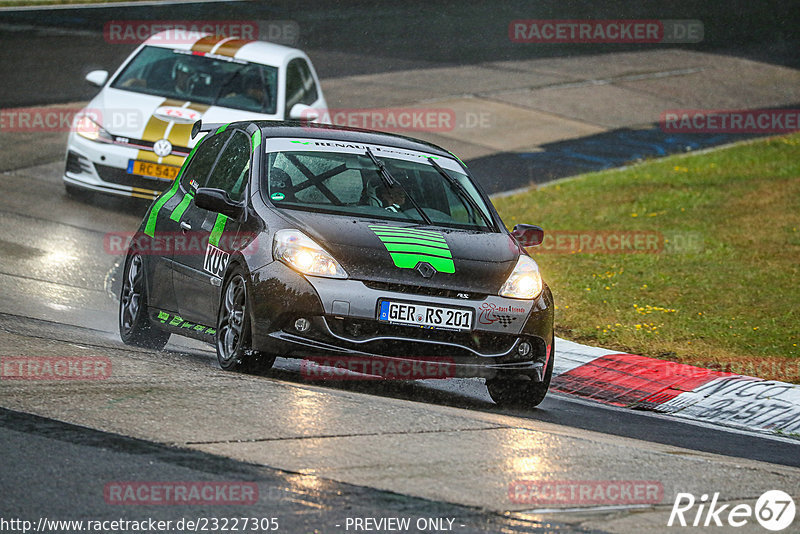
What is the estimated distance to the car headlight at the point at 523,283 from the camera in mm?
7695

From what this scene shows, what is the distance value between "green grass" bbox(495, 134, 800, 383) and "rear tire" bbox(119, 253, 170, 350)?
10.8 ft

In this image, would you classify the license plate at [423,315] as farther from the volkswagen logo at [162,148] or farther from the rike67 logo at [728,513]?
the volkswagen logo at [162,148]

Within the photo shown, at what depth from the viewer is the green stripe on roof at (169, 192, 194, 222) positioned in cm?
883

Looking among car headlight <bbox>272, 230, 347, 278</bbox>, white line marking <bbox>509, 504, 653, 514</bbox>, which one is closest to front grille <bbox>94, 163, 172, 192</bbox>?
car headlight <bbox>272, 230, 347, 278</bbox>

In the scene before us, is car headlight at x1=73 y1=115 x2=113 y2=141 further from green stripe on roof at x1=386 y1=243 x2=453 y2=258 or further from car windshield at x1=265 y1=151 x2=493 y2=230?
green stripe on roof at x1=386 y1=243 x2=453 y2=258

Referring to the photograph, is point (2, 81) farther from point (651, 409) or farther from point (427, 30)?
point (651, 409)

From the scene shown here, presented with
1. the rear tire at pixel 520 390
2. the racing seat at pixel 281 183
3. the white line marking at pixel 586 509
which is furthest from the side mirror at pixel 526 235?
the white line marking at pixel 586 509

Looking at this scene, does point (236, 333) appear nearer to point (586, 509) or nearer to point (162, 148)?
point (586, 509)

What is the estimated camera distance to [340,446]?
6.10 m

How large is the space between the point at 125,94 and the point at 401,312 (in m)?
7.84

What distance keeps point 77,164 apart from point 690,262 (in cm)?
621

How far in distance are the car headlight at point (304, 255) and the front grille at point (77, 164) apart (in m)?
6.69

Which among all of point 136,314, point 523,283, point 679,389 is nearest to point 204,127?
point 136,314

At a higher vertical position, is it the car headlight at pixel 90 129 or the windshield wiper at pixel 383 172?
the windshield wiper at pixel 383 172
